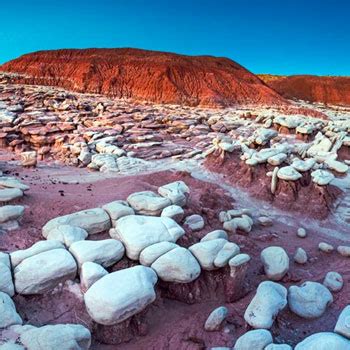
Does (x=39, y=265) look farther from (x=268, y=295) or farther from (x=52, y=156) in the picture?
(x=52, y=156)

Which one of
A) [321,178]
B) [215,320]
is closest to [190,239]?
[215,320]

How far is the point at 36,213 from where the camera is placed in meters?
5.25

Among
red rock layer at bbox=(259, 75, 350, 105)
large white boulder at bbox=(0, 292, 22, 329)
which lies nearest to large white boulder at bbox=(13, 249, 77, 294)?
large white boulder at bbox=(0, 292, 22, 329)

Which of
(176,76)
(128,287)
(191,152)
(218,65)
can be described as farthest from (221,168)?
(218,65)

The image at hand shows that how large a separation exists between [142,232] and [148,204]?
0.91 m

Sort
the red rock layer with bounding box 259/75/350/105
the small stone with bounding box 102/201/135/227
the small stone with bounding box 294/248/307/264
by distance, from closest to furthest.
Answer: the small stone with bounding box 102/201/135/227, the small stone with bounding box 294/248/307/264, the red rock layer with bounding box 259/75/350/105

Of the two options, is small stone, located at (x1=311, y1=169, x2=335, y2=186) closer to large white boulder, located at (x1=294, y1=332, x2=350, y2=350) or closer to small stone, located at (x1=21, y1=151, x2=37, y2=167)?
large white boulder, located at (x1=294, y1=332, x2=350, y2=350)

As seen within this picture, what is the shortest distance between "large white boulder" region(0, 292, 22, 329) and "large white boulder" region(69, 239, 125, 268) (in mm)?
810

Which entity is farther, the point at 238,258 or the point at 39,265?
the point at 238,258

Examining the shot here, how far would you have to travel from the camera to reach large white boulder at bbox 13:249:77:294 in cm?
363

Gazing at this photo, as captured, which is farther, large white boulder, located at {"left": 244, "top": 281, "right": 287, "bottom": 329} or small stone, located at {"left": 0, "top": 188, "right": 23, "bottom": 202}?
small stone, located at {"left": 0, "top": 188, "right": 23, "bottom": 202}

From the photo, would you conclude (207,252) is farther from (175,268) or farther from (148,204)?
(148,204)

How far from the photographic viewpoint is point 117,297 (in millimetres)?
3371

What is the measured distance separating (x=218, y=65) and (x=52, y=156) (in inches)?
1091
